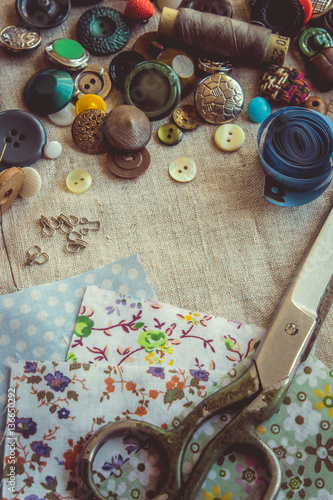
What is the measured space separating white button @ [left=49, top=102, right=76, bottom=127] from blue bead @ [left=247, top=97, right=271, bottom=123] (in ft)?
1.48

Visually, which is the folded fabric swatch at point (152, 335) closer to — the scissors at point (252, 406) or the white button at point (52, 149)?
the scissors at point (252, 406)

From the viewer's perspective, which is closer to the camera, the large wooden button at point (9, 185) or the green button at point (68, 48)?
the large wooden button at point (9, 185)

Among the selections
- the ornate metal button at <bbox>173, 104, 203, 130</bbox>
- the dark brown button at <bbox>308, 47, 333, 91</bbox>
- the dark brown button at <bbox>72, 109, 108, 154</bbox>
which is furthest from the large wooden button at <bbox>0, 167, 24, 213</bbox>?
the dark brown button at <bbox>308, 47, 333, 91</bbox>

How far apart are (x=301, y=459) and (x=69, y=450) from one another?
0.46 metres

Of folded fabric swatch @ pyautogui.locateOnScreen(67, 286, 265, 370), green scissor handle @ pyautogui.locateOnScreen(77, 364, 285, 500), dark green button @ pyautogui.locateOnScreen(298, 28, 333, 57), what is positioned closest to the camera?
green scissor handle @ pyautogui.locateOnScreen(77, 364, 285, 500)

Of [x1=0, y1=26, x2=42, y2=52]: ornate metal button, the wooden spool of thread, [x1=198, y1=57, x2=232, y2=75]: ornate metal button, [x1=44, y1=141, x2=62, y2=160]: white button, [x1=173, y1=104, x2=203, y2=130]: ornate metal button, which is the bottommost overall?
[x1=44, y1=141, x2=62, y2=160]: white button

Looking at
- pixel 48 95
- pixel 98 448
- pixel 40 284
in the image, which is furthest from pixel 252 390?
pixel 48 95

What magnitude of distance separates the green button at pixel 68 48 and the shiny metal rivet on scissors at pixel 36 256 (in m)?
0.50

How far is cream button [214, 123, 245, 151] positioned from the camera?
111 centimetres

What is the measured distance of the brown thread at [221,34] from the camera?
112 cm

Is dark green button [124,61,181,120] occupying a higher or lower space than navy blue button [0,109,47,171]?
higher

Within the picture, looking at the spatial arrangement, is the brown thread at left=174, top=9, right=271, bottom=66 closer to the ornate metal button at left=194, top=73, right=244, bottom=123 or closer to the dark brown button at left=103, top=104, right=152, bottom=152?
the ornate metal button at left=194, top=73, right=244, bottom=123

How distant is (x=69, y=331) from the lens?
98cm

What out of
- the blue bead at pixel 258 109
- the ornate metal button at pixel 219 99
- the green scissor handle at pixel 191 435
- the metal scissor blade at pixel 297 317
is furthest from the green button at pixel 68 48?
the green scissor handle at pixel 191 435
